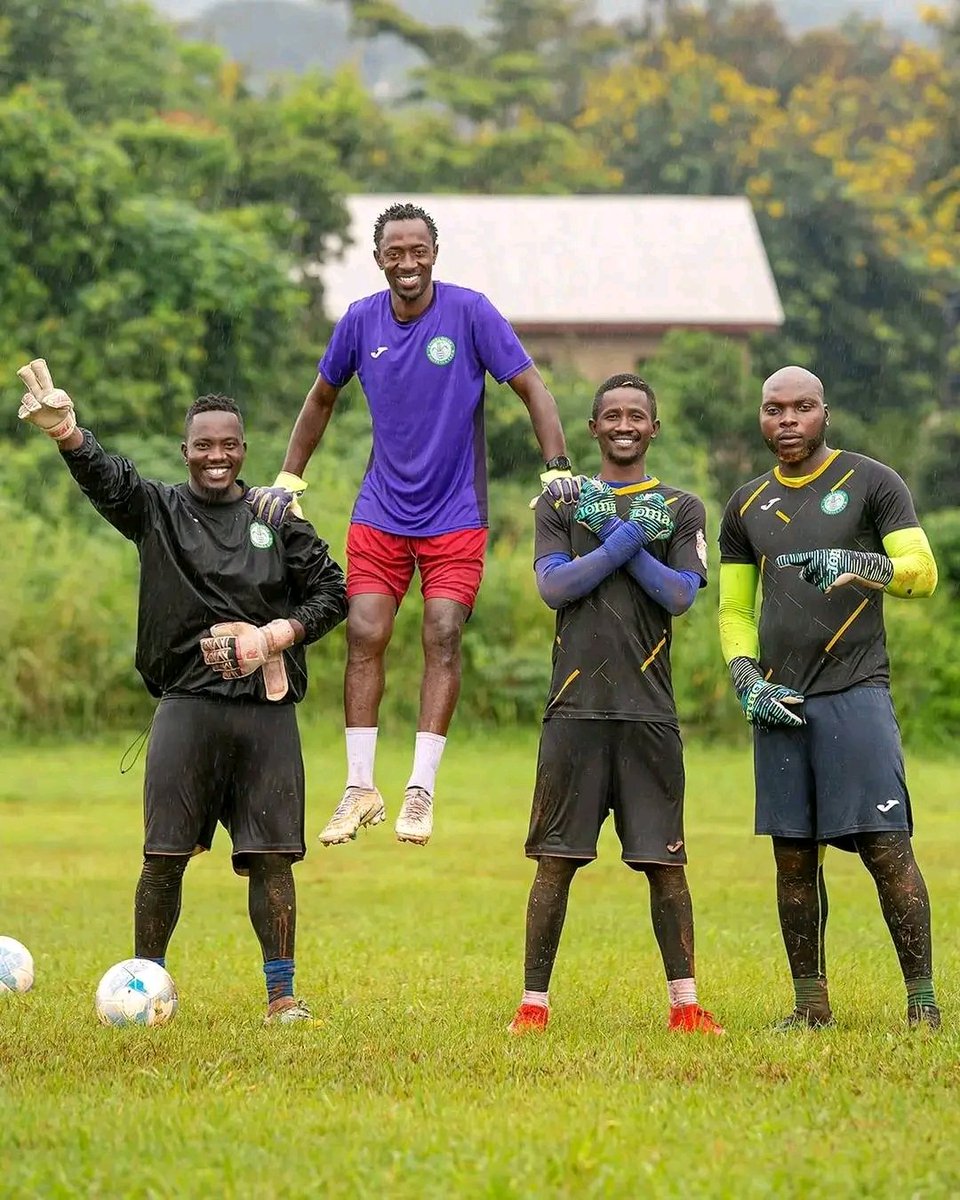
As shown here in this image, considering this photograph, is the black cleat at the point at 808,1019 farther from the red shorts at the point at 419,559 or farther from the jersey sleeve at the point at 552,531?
the red shorts at the point at 419,559

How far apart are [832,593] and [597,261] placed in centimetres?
4144

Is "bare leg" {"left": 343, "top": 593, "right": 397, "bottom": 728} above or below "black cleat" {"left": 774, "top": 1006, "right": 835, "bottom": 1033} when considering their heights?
above

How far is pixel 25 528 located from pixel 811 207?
29782mm

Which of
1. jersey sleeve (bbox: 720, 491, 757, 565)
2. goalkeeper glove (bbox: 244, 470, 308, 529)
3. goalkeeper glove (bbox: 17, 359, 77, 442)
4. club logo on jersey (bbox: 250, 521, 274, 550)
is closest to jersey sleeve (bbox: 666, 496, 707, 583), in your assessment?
jersey sleeve (bbox: 720, 491, 757, 565)

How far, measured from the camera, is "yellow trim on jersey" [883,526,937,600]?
8.36m

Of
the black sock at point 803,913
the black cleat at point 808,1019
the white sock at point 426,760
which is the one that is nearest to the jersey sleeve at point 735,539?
the black sock at point 803,913

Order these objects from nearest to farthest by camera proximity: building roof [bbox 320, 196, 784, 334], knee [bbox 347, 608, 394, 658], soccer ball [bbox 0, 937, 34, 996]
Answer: knee [bbox 347, 608, 394, 658]
soccer ball [bbox 0, 937, 34, 996]
building roof [bbox 320, 196, 784, 334]

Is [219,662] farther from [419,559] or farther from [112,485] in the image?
[419,559]

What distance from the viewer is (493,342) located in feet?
30.7

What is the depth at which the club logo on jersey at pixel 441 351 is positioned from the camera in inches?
365

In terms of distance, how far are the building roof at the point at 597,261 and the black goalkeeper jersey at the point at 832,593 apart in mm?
35091

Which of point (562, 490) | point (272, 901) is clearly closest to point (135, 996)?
point (272, 901)

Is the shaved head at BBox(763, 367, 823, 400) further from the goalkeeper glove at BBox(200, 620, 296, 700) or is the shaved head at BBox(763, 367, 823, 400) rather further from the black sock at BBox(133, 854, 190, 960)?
the black sock at BBox(133, 854, 190, 960)

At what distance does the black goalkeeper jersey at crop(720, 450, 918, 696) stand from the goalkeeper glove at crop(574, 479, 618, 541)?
703 millimetres
